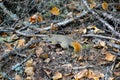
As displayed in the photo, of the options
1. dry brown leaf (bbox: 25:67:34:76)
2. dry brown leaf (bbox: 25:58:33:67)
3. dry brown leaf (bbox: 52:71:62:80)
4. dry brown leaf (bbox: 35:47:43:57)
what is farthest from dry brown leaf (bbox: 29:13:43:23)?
dry brown leaf (bbox: 52:71:62:80)

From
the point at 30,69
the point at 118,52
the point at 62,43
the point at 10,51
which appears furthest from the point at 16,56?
the point at 118,52

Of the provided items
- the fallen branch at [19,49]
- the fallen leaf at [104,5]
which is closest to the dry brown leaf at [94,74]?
the fallen branch at [19,49]

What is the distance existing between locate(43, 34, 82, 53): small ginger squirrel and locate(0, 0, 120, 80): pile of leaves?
0.14 feet

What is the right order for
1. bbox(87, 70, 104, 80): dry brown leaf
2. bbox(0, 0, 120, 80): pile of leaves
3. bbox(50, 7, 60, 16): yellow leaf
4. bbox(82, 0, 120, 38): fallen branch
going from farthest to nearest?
bbox(50, 7, 60, 16): yellow leaf
bbox(82, 0, 120, 38): fallen branch
bbox(0, 0, 120, 80): pile of leaves
bbox(87, 70, 104, 80): dry brown leaf

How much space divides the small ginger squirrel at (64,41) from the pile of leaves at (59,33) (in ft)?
0.14

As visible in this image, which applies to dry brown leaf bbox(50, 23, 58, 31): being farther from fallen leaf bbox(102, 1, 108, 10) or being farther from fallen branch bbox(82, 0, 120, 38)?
fallen leaf bbox(102, 1, 108, 10)

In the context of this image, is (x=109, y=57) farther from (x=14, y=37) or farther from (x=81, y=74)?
(x=14, y=37)

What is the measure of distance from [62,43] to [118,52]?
0.55 metres

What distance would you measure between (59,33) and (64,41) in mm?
234

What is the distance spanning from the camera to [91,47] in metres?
2.87

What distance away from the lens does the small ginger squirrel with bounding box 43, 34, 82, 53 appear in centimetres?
278

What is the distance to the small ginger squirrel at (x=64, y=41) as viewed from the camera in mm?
2781

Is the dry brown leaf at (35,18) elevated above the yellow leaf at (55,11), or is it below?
below

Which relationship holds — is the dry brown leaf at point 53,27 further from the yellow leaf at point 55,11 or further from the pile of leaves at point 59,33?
the yellow leaf at point 55,11
